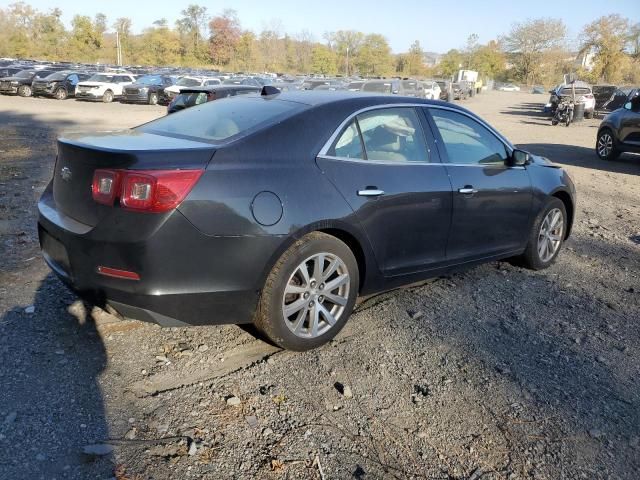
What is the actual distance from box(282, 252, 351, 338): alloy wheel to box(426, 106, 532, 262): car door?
111 centimetres

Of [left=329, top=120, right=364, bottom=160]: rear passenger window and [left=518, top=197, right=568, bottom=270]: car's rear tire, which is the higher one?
[left=329, top=120, right=364, bottom=160]: rear passenger window

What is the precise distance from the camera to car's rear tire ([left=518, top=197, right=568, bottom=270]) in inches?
203

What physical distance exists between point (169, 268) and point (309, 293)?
92 centimetres

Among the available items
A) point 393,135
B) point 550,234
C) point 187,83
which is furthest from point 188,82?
point 393,135

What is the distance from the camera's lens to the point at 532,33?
305 ft

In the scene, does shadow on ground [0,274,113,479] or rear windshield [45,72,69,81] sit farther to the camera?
rear windshield [45,72,69,81]

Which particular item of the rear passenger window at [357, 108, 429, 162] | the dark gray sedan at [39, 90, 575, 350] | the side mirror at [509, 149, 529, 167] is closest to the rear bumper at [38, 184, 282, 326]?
the dark gray sedan at [39, 90, 575, 350]

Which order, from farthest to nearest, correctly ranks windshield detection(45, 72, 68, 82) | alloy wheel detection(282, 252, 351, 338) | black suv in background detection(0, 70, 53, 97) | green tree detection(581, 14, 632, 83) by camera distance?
green tree detection(581, 14, 632, 83), black suv in background detection(0, 70, 53, 97), windshield detection(45, 72, 68, 82), alloy wheel detection(282, 252, 351, 338)

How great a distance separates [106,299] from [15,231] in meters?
3.23

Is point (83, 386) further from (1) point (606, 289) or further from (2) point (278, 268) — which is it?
(1) point (606, 289)

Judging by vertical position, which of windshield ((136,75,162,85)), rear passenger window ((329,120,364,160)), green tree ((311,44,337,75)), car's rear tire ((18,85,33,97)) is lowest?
car's rear tire ((18,85,33,97))

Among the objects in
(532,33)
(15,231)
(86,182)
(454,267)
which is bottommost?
(15,231)

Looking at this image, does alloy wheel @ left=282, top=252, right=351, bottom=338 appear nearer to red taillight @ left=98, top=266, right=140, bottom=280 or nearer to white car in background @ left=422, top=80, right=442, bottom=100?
red taillight @ left=98, top=266, right=140, bottom=280

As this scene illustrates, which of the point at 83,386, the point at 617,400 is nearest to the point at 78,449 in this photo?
the point at 83,386
